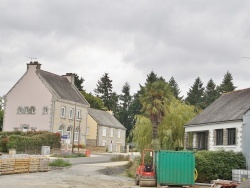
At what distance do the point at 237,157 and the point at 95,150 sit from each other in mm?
44523

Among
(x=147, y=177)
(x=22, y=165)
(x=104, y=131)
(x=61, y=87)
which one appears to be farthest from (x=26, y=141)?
(x=147, y=177)

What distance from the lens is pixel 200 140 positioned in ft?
115

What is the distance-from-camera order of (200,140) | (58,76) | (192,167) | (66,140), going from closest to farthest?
(192,167), (200,140), (66,140), (58,76)

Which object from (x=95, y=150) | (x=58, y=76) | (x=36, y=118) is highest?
(x=58, y=76)

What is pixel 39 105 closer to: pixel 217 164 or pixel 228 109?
pixel 228 109

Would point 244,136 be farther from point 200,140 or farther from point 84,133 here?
point 84,133

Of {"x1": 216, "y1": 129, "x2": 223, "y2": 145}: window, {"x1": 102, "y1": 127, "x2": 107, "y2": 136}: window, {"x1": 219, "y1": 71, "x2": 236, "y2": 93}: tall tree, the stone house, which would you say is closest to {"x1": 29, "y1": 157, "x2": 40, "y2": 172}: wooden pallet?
the stone house

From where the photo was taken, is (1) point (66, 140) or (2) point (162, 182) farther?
(1) point (66, 140)

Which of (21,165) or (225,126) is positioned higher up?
(225,126)

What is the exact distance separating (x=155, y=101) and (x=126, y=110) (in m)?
81.7

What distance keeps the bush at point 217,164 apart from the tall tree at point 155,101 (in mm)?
10950

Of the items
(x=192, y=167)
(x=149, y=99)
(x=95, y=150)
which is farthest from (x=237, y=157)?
(x=95, y=150)

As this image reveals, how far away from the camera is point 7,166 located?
30.5 m

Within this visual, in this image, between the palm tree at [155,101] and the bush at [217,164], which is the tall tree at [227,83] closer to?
the palm tree at [155,101]
